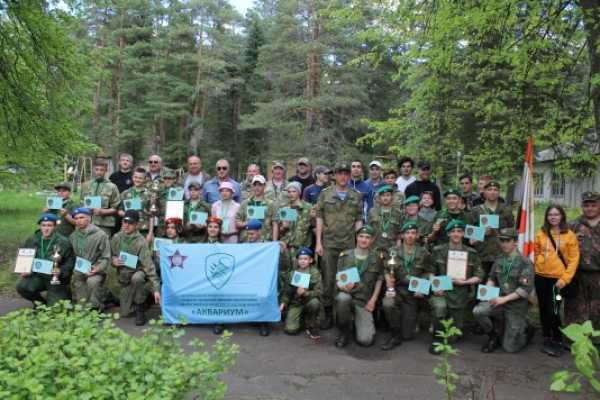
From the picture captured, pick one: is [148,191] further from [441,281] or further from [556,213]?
[556,213]

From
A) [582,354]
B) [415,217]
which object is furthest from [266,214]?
[582,354]

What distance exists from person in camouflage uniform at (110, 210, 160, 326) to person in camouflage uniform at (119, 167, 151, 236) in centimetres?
68

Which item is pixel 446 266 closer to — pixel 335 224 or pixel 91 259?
pixel 335 224

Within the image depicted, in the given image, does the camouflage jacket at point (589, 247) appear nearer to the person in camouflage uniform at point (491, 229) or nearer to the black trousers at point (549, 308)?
the black trousers at point (549, 308)

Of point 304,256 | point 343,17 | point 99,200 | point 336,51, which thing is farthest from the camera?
point 336,51

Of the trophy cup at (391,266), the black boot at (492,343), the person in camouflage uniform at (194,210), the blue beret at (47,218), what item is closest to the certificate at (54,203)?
the blue beret at (47,218)

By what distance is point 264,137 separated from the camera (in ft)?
119

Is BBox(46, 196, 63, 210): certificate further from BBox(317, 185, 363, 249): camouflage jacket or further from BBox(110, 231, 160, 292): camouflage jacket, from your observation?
BBox(317, 185, 363, 249): camouflage jacket

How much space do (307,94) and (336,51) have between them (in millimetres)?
2733

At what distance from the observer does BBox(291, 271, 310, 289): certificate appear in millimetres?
6125

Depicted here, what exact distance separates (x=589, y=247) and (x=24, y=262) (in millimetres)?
7590

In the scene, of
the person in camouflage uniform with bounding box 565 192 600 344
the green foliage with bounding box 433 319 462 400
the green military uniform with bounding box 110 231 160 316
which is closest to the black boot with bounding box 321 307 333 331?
the green military uniform with bounding box 110 231 160 316

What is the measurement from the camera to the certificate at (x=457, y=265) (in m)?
6.05

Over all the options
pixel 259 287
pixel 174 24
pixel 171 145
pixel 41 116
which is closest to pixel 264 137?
pixel 171 145
